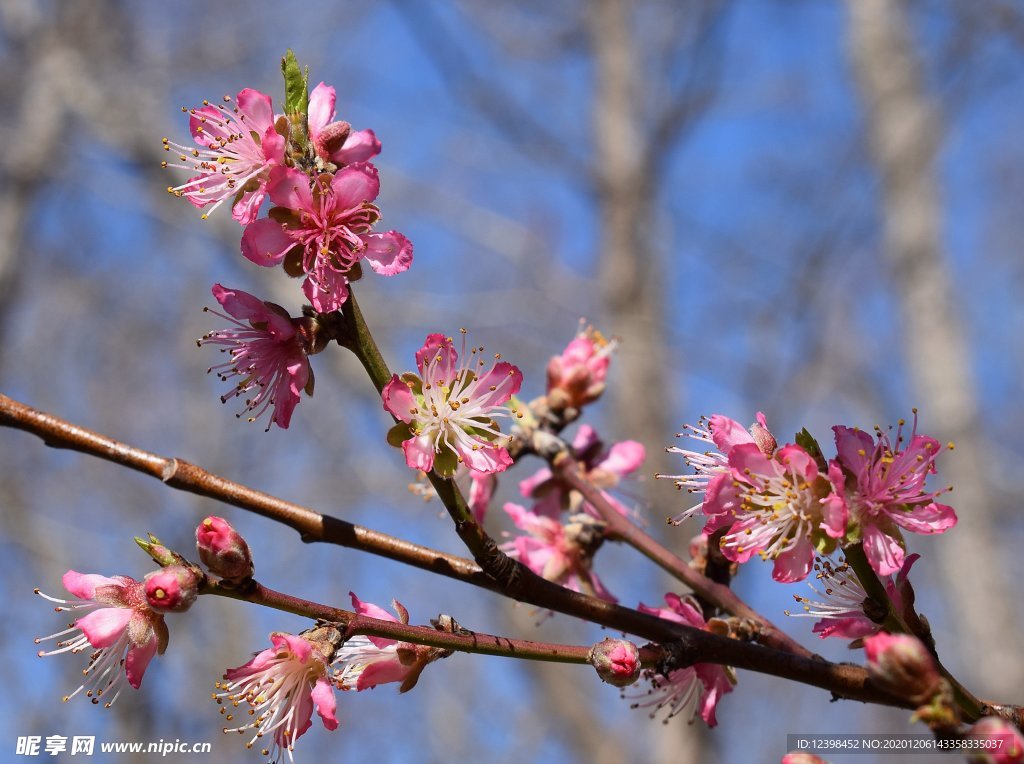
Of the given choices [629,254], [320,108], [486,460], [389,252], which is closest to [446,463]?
[486,460]

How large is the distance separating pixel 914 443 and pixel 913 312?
22.7 feet

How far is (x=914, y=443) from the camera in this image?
48.6 inches

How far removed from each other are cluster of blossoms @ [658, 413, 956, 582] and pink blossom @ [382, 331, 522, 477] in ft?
0.98

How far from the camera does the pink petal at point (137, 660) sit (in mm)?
1174

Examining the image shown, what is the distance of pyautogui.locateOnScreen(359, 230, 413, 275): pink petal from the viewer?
4.17ft

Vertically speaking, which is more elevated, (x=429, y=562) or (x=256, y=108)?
(x=256, y=108)

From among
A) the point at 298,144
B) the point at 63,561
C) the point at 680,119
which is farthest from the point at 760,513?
the point at 63,561

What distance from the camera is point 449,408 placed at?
1.34 meters

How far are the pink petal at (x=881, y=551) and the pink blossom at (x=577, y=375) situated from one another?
626mm

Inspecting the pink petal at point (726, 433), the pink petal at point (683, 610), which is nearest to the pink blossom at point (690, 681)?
the pink petal at point (683, 610)

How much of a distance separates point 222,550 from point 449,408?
16.0 inches

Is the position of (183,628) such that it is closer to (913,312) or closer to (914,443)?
(913,312)

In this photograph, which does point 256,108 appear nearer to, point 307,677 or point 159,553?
point 159,553

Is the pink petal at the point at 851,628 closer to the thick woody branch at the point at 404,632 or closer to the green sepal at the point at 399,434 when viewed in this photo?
the thick woody branch at the point at 404,632
